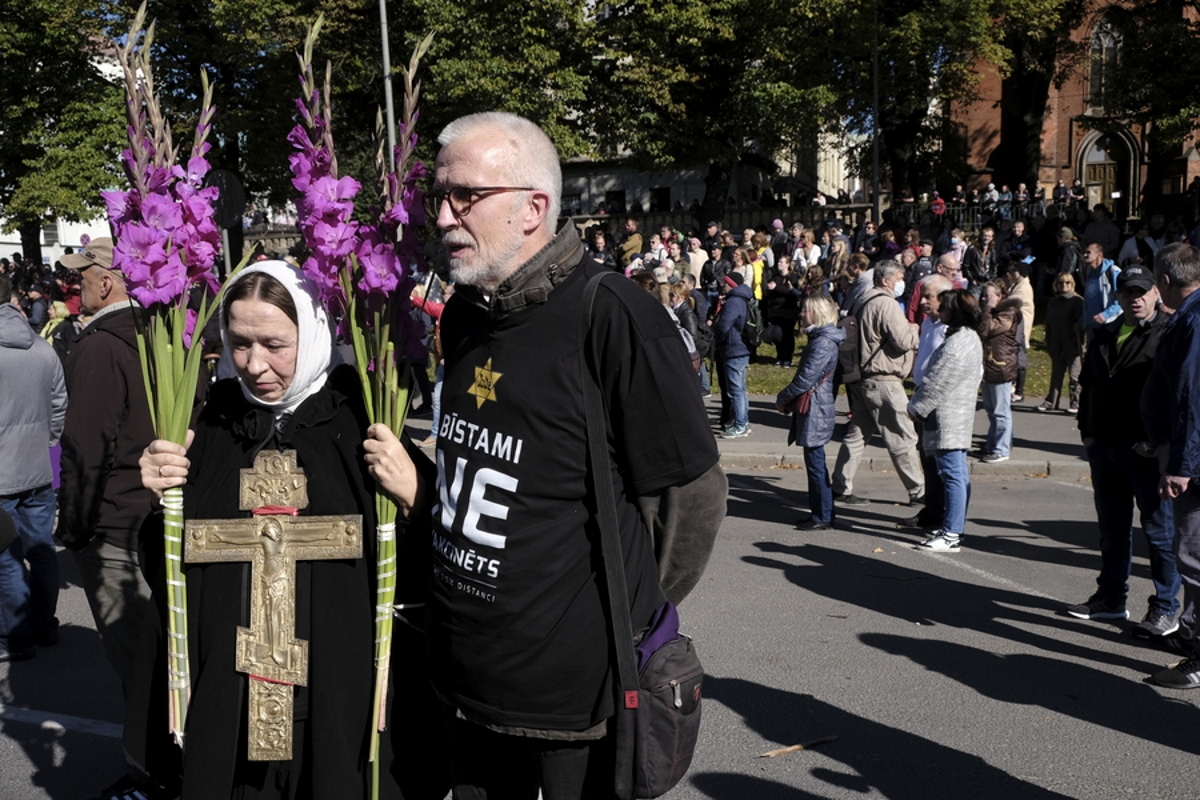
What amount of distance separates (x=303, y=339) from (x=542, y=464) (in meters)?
0.84

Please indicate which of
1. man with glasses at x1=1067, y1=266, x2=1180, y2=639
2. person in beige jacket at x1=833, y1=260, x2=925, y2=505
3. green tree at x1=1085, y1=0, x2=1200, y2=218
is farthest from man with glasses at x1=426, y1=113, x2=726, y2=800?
green tree at x1=1085, y1=0, x2=1200, y2=218

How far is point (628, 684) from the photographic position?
2.53m

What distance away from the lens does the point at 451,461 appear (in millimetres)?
2668

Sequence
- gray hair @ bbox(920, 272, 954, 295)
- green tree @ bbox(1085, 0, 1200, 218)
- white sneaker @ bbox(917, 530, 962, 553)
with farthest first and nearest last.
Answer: green tree @ bbox(1085, 0, 1200, 218)
gray hair @ bbox(920, 272, 954, 295)
white sneaker @ bbox(917, 530, 962, 553)

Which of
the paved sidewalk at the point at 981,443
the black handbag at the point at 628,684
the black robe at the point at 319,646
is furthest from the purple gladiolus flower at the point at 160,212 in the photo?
the paved sidewalk at the point at 981,443

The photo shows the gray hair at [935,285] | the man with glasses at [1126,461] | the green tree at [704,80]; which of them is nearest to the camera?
the man with glasses at [1126,461]

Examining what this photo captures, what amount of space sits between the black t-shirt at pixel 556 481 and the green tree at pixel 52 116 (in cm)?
2922

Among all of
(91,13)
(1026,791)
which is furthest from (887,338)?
→ (91,13)

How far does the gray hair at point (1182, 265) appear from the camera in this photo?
5516 mm

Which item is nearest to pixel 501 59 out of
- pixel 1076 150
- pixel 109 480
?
pixel 109 480

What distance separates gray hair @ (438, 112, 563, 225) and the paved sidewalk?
9.31 meters

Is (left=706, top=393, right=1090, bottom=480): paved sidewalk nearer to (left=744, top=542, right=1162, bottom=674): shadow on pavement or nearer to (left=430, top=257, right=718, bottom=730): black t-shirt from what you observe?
(left=744, top=542, right=1162, bottom=674): shadow on pavement

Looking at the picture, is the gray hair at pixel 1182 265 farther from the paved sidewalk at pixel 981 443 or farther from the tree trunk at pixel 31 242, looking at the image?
the tree trunk at pixel 31 242

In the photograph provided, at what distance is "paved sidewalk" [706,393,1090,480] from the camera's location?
11.5 m
